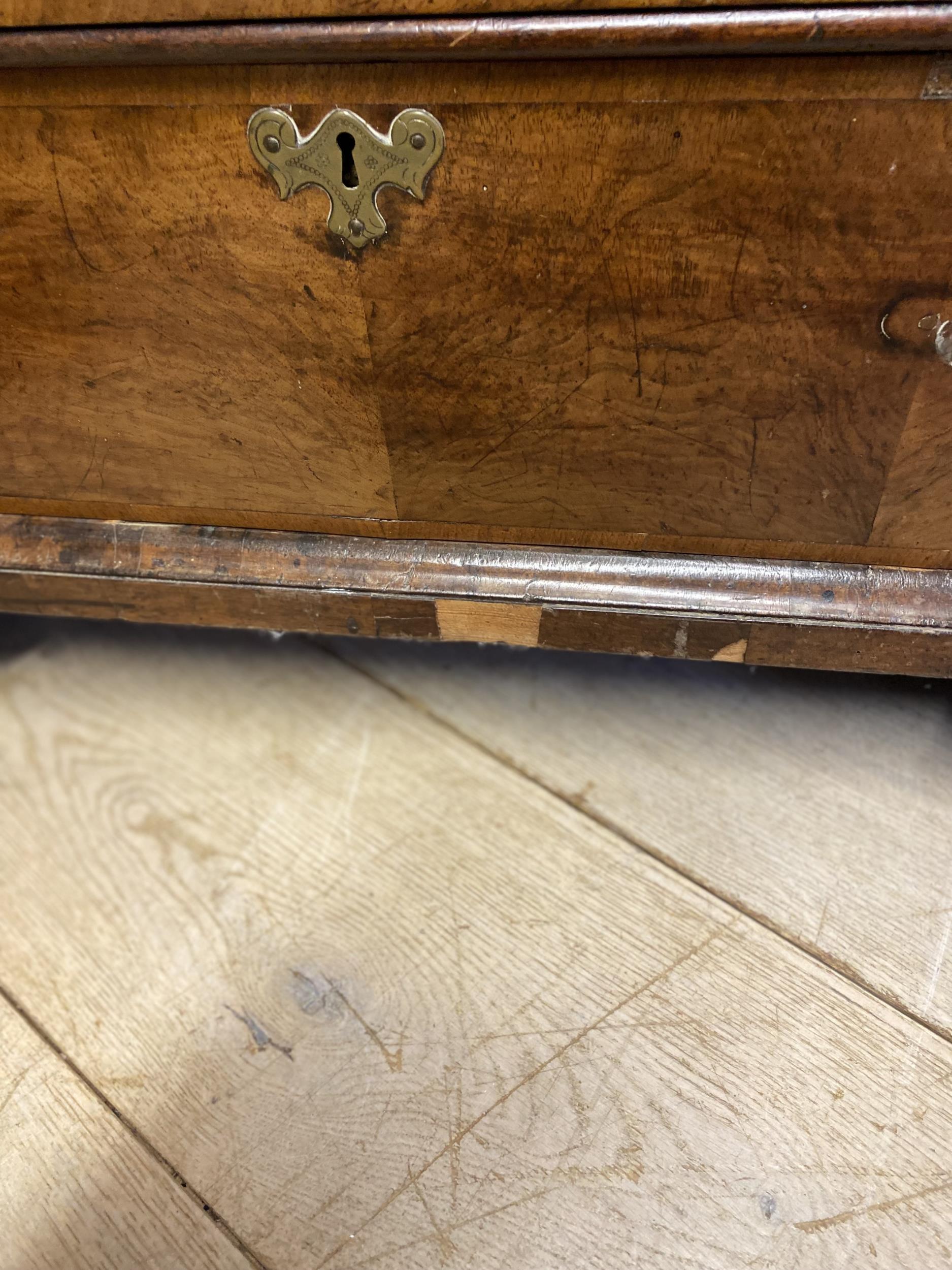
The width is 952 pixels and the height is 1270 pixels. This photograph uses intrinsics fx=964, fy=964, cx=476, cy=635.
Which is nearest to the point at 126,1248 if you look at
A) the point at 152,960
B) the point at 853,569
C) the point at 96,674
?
the point at 152,960

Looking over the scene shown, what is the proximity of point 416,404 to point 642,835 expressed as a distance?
415 mm

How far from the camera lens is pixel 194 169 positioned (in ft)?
2.07

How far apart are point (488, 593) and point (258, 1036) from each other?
38 cm

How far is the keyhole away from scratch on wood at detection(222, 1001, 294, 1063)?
60 cm

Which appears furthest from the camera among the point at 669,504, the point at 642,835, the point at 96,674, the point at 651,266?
the point at 96,674

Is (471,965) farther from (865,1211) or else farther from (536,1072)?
(865,1211)

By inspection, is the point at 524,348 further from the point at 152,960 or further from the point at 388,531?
the point at 152,960

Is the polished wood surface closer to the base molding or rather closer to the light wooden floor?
the base molding

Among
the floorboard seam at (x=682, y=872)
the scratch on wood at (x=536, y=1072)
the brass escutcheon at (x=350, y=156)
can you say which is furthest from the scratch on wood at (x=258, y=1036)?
the brass escutcheon at (x=350, y=156)

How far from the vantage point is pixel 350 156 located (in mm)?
614

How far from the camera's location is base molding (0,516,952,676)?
2.41 feet

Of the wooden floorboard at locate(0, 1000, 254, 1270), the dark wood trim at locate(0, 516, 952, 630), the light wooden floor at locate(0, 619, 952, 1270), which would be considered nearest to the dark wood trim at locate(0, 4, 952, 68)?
the dark wood trim at locate(0, 516, 952, 630)

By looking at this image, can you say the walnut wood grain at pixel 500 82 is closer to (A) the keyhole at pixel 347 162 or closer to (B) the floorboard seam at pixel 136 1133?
(A) the keyhole at pixel 347 162

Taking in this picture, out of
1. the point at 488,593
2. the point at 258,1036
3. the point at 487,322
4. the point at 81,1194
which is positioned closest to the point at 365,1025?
the point at 258,1036
